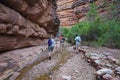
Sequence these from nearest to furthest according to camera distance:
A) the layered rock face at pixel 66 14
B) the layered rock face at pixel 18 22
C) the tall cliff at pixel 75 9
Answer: the layered rock face at pixel 18 22
the tall cliff at pixel 75 9
the layered rock face at pixel 66 14

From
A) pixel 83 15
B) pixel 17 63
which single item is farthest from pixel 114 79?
pixel 83 15

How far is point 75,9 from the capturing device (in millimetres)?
39000

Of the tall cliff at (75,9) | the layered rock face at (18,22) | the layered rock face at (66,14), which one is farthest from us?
the layered rock face at (66,14)

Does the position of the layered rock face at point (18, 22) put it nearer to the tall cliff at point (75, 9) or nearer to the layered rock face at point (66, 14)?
the tall cliff at point (75, 9)

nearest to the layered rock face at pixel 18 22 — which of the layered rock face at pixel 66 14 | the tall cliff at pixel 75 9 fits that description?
the tall cliff at pixel 75 9

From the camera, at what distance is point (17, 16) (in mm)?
10344

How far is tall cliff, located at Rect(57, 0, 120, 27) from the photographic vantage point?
108 ft

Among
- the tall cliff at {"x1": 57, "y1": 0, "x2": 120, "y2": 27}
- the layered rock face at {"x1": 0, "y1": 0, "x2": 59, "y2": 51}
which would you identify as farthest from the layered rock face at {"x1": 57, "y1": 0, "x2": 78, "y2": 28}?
the layered rock face at {"x1": 0, "y1": 0, "x2": 59, "y2": 51}

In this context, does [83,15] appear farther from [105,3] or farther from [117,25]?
[117,25]

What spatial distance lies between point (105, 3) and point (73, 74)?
88.2 ft

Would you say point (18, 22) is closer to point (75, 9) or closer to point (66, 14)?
point (75, 9)

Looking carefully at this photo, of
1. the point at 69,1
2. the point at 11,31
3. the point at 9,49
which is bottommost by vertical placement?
the point at 9,49

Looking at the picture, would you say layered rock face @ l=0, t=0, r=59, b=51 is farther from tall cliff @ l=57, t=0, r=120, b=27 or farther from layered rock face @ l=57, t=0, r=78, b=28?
layered rock face @ l=57, t=0, r=78, b=28

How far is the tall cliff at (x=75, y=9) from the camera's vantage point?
33.0 m
